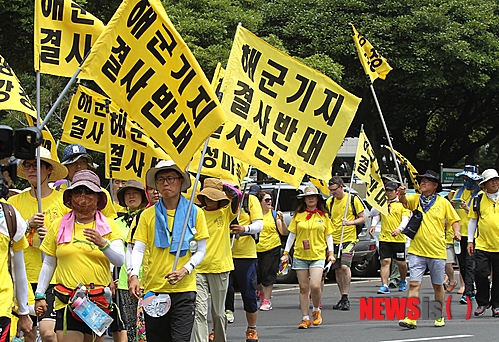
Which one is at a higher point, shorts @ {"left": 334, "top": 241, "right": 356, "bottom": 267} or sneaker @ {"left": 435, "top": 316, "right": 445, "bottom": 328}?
shorts @ {"left": 334, "top": 241, "right": 356, "bottom": 267}

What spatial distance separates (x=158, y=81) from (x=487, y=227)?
6648 millimetres

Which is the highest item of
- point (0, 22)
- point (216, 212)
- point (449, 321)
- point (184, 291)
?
point (0, 22)

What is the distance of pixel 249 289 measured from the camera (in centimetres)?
987

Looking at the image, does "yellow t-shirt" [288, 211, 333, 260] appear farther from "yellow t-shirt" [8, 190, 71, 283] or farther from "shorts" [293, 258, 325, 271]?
"yellow t-shirt" [8, 190, 71, 283]

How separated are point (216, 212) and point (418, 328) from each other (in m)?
3.58

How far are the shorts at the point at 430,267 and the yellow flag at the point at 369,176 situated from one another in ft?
8.71

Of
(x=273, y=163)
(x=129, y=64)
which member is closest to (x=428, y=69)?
(x=273, y=163)

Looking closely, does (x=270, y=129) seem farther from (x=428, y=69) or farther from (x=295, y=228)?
(x=428, y=69)

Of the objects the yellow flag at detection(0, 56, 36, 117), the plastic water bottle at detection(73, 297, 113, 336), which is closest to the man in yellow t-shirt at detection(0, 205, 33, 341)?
the plastic water bottle at detection(73, 297, 113, 336)

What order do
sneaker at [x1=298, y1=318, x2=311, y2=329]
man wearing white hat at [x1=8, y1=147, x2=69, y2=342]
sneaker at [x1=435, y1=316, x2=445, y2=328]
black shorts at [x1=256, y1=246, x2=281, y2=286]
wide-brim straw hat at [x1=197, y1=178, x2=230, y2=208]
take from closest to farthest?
man wearing white hat at [x1=8, y1=147, x2=69, y2=342] < wide-brim straw hat at [x1=197, y1=178, x2=230, y2=208] < sneaker at [x1=435, y1=316, x2=445, y2=328] < sneaker at [x1=298, y1=318, x2=311, y2=329] < black shorts at [x1=256, y1=246, x2=281, y2=286]

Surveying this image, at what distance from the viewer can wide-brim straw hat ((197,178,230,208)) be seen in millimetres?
8492

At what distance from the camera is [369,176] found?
1395cm

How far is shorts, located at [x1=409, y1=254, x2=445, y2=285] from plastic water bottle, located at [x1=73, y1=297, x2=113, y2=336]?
5.39 m

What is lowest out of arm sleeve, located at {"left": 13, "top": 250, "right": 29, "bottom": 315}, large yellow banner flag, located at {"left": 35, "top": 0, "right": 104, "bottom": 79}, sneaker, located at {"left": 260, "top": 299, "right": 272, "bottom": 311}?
sneaker, located at {"left": 260, "top": 299, "right": 272, "bottom": 311}
